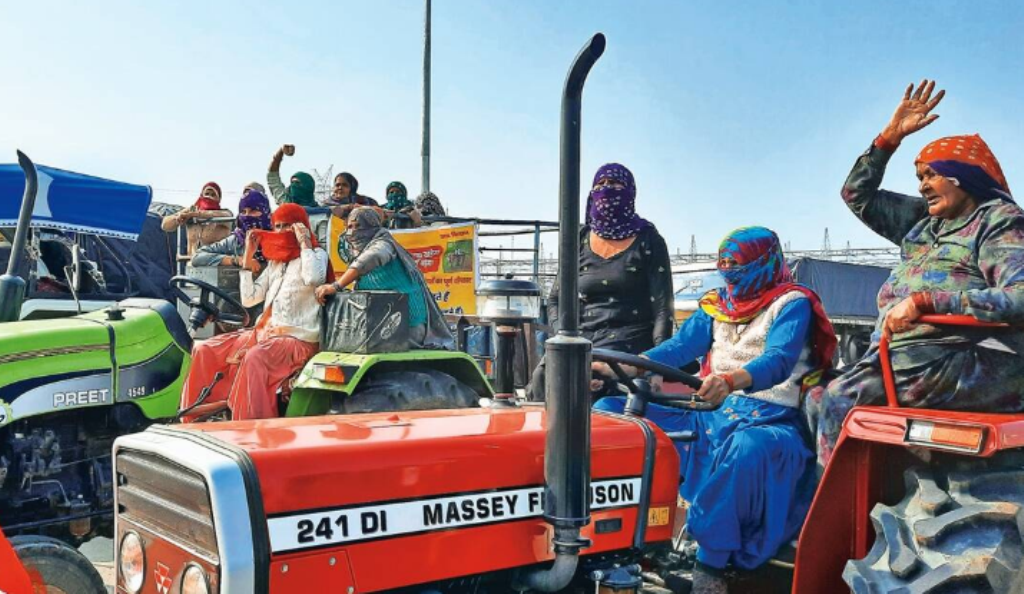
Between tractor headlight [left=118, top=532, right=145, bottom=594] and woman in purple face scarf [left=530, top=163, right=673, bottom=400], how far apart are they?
6.73ft

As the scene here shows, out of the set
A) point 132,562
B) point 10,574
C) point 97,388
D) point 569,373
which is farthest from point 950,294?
point 97,388

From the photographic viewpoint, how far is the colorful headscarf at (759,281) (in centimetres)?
306

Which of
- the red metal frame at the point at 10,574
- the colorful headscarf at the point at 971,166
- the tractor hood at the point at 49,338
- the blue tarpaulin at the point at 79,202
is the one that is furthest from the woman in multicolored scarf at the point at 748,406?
the blue tarpaulin at the point at 79,202

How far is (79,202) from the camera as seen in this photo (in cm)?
712

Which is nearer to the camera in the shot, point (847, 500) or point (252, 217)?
point (847, 500)

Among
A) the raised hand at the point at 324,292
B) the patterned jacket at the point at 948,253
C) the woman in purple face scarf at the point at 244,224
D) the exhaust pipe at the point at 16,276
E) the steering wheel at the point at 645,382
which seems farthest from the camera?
the woman in purple face scarf at the point at 244,224

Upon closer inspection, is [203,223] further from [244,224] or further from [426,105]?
[426,105]

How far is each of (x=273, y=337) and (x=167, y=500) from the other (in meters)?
2.46

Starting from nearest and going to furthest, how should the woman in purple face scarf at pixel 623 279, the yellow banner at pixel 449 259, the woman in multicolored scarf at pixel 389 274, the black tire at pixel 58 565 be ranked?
1. the black tire at pixel 58 565
2. the woman in purple face scarf at pixel 623 279
3. the woman in multicolored scarf at pixel 389 274
4. the yellow banner at pixel 449 259

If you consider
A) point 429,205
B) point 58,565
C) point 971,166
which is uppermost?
point 429,205

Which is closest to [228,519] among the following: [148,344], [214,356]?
[148,344]

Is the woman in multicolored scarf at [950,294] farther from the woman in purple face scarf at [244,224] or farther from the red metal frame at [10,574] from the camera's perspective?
the woman in purple face scarf at [244,224]

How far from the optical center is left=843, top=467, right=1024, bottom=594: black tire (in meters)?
2.08

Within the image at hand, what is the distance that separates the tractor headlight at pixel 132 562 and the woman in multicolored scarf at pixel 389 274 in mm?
2486
